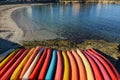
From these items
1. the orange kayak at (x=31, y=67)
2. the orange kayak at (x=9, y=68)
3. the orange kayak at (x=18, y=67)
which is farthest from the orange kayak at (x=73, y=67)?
the orange kayak at (x=9, y=68)

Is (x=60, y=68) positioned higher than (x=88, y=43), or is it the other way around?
(x=60, y=68)

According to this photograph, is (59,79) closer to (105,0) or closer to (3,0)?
(3,0)

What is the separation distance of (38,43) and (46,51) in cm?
713

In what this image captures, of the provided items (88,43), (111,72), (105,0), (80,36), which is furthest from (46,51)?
(105,0)

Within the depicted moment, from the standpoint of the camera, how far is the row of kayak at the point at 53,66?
35.7 feet

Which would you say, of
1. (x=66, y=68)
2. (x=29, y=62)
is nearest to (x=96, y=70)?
(x=66, y=68)

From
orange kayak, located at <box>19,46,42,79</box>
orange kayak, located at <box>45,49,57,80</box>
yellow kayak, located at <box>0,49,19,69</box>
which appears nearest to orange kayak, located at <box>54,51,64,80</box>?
orange kayak, located at <box>45,49,57,80</box>

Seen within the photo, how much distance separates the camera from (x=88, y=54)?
14.9m

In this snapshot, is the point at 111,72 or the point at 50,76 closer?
the point at 50,76

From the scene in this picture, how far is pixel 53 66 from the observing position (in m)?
12.1

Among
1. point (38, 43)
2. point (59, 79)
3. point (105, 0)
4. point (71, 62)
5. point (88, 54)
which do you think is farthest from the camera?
point (105, 0)

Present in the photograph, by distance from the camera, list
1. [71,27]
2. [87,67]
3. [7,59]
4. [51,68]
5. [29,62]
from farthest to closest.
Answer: [71,27], [7,59], [29,62], [87,67], [51,68]

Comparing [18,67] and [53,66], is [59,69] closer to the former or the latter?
[53,66]

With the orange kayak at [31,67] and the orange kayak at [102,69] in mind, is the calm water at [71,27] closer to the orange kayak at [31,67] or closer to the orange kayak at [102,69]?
the orange kayak at [31,67]
